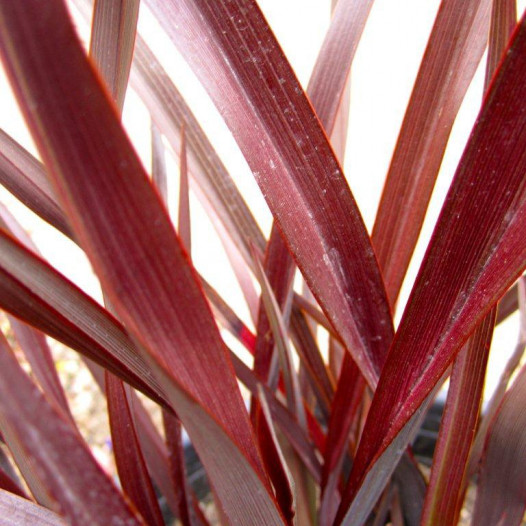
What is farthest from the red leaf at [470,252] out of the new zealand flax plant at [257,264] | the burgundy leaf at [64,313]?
the burgundy leaf at [64,313]

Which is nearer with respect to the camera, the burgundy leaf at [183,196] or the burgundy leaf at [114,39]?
the burgundy leaf at [114,39]

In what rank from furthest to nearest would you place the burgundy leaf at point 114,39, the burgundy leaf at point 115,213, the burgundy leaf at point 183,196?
the burgundy leaf at point 183,196, the burgundy leaf at point 114,39, the burgundy leaf at point 115,213

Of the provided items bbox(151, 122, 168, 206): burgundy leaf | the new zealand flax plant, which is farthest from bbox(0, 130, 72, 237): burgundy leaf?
bbox(151, 122, 168, 206): burgundy leaf

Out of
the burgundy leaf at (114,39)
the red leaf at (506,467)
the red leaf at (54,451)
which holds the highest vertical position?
the burgundy leaf at (114,39)

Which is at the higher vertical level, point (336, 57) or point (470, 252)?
point (336, 57)

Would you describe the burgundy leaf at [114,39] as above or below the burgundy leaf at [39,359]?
above

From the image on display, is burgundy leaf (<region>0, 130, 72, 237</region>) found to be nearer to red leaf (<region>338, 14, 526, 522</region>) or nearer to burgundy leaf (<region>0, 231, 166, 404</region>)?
burgundy leaf (<region>0, 231, 166, 404</region>)

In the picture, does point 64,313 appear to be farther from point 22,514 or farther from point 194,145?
point 194,145

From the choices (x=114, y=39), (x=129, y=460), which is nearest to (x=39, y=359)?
(x=129, y=460)

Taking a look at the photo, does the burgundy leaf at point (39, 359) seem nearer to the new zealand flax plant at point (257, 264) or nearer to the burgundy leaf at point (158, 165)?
the new zealand flax plant at point (257, 264)
